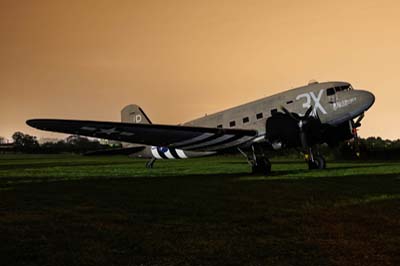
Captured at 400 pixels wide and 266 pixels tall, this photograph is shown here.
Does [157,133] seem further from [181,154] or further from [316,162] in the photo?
[316,162]

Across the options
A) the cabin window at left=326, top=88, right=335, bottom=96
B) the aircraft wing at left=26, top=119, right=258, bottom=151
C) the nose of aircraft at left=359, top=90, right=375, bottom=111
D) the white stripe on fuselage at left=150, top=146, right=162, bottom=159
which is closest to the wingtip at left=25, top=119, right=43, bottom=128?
the aircraft wing at left=26, top=119, right=258, bottom=151

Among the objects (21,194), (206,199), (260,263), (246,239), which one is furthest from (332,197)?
(21,194)

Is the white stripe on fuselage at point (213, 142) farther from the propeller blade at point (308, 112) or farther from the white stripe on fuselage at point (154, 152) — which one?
the white stripe on fuselage at point (154, 152)

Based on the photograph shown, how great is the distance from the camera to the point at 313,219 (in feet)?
27.6

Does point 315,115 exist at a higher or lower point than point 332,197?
higher

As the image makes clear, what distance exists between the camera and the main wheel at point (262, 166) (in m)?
22.3

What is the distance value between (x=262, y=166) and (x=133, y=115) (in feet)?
44.3

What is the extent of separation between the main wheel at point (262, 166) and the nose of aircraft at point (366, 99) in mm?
5668

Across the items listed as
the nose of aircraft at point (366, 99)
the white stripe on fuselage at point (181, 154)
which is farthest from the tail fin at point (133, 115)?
the nose of aircraft at point (366, 99)

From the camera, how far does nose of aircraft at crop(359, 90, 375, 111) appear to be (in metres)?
21.9

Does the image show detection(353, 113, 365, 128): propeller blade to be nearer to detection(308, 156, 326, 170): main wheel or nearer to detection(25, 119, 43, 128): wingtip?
detection(308, 156, 326, 170): main wheel

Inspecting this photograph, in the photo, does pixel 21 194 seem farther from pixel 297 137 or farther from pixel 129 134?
pixel 297 137

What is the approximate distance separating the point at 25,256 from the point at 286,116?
17659 mm

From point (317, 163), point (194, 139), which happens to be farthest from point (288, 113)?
point (194, 139)
